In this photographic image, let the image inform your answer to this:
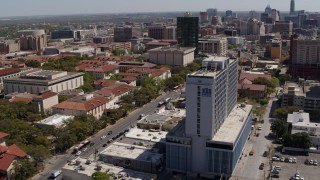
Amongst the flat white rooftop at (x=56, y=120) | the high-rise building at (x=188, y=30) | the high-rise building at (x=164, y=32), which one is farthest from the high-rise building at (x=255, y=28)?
the flat white rooftop at (x=56, y=120)

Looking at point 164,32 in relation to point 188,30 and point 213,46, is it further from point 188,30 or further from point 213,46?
point 188,30

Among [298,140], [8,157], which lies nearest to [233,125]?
[298,140]

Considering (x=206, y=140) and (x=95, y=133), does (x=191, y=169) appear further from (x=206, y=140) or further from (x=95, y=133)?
(x=95, y=133)

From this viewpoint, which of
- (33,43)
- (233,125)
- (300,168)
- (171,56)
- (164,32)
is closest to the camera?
(300,168)

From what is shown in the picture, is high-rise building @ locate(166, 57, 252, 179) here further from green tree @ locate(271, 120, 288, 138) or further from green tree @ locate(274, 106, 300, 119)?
green tree @ locate(274, 106, 300, 119)

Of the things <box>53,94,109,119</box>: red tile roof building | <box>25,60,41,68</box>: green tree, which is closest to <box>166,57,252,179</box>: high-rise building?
<box>53,94,109,119</box>: red tile roof building

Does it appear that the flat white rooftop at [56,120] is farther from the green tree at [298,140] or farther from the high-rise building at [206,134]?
the green tree at [298,140]
